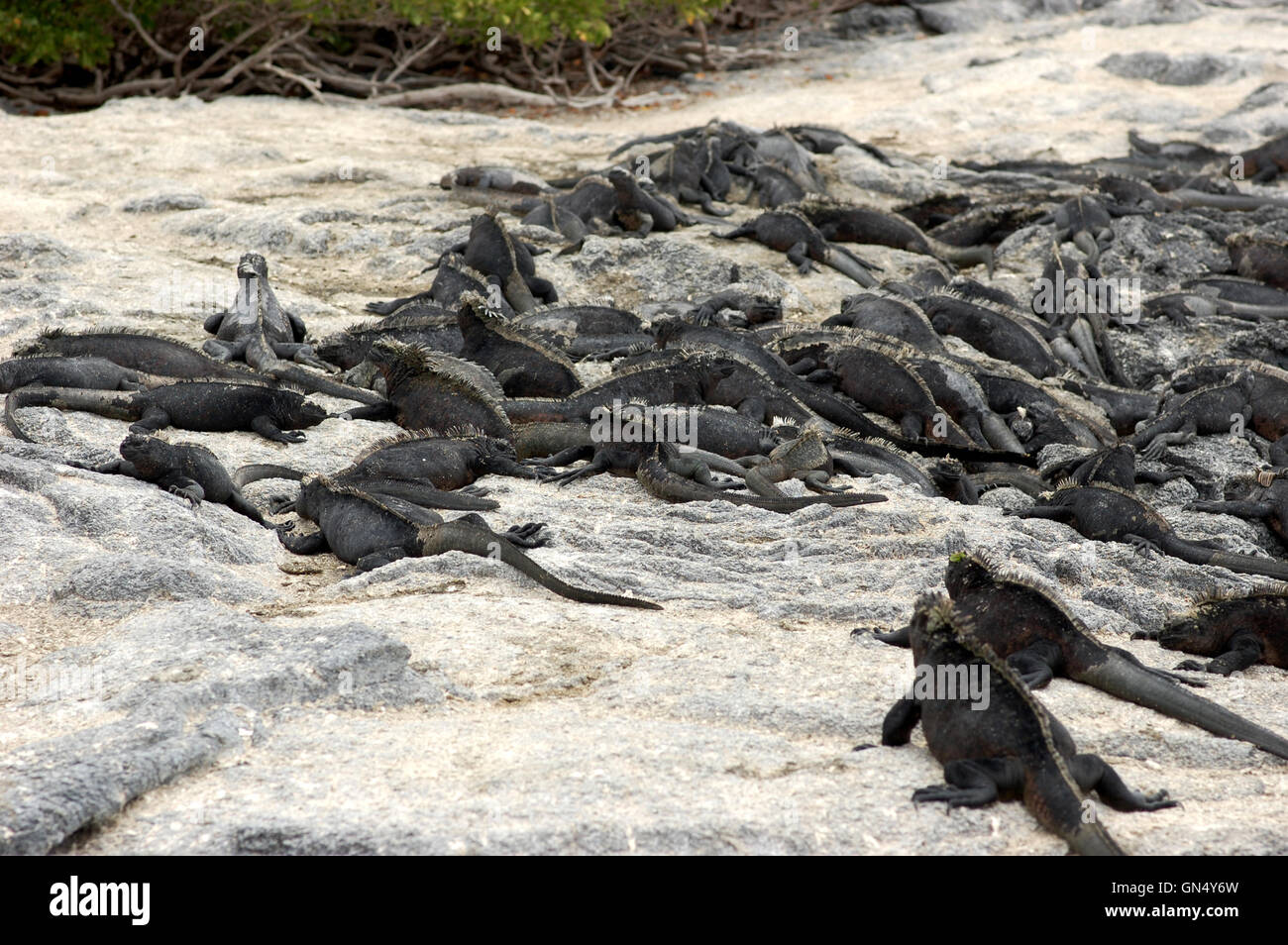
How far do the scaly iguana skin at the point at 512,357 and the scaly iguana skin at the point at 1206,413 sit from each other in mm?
3414

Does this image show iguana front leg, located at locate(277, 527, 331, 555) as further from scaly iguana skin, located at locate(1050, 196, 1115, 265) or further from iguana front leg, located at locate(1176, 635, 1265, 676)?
scaly iguana skin, located at locate(1050, 196, 1115, 265)

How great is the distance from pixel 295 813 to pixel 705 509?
302 centimetres

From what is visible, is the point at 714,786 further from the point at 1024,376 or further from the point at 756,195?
the point at 756,195

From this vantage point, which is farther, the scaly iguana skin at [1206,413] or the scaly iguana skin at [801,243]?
the scaly iguana skin at [801,243]

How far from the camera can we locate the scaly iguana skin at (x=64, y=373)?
20.3 ft

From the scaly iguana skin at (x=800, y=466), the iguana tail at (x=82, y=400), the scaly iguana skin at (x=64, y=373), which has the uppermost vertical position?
the scaly iguana skin at (x=64, y=373)

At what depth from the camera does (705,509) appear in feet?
18.1

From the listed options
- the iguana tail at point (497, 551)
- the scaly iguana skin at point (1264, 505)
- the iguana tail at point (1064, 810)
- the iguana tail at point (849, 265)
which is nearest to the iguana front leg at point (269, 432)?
the iguana tail at point (497, 551)

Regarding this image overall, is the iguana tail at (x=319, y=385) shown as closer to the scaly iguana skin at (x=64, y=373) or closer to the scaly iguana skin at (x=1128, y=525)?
the scaly iguana skin at (x=64, y=373)

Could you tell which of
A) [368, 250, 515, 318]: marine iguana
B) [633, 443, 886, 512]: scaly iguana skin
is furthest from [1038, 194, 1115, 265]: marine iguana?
[633, 443, 886, 512]: scaly iguana skin

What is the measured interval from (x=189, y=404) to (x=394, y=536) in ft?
6.24

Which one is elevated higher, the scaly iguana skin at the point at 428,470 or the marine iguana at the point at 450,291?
the marine iguana at the point at 450,291

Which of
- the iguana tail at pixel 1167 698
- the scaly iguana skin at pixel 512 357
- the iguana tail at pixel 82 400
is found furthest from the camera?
the scaly iguana skin at pixel 512 357
